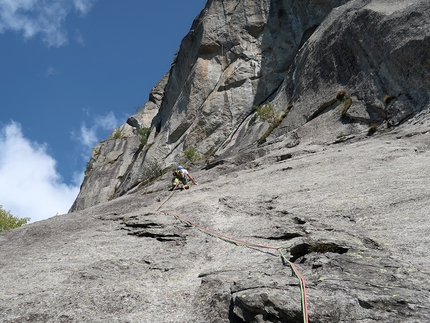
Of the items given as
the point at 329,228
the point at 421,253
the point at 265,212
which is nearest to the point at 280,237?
the point at 329,228

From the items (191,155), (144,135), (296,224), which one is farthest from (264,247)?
(144,135)

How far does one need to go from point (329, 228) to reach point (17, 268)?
6.71 metres

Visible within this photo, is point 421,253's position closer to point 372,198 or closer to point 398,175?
point 372,198

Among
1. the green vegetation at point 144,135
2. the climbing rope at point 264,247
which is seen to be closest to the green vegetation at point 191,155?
the green vegetation at point 144,135

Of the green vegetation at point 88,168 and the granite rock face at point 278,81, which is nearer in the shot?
the granite rock face at point 278,81

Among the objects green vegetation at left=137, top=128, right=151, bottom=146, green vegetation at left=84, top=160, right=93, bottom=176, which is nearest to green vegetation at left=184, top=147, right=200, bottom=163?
green vegetation at left=137, top=128, right=151, bottom=146

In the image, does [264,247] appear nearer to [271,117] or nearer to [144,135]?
[271,117]

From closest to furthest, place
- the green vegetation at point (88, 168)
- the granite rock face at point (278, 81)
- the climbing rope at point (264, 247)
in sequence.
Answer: the climbing rope at point (264, 247), the granite rock face at point (278, 81), the green vegetation at point (88, 168)

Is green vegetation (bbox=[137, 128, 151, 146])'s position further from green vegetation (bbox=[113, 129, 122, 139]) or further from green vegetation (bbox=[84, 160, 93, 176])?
green vegetation (bbox=[113, 129, 122, 139])

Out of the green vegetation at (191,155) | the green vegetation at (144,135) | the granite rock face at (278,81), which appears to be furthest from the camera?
the green vegetation at (144,135)

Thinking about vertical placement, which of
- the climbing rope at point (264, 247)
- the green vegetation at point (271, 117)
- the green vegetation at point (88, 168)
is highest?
the green vegetation at point (88, 168)

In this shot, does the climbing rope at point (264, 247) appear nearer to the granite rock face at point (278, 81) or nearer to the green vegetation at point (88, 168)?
the granite rock face at point (278, 81)

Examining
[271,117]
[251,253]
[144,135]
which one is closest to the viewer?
[251,253]

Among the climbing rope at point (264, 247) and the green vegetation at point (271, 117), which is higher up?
the green vegetation at point (271, 117)
